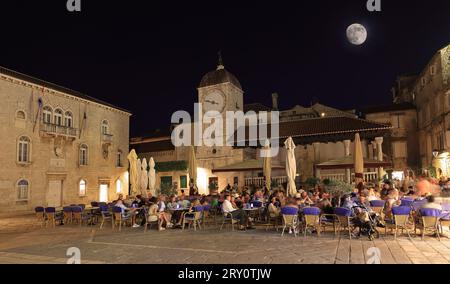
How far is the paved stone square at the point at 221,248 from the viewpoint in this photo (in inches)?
263

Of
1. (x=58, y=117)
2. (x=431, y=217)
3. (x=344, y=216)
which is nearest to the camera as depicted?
(x=431, y=217)

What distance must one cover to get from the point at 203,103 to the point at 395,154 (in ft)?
66.4

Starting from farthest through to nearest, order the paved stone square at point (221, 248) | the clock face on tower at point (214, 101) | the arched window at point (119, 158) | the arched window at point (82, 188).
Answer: the clock face on tower at point (214, 101)
the arched window at point (119, 158)
the arched window at point (82, 188)
the paved stone square at point (221, 248)

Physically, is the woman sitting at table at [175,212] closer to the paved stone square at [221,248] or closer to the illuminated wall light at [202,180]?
the paved stone square at [221,248]

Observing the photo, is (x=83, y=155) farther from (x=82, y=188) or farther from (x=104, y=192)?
(x=104, y=192)

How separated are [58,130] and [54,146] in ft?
4.58

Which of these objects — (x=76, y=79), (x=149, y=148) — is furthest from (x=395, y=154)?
(x=76, y=79)

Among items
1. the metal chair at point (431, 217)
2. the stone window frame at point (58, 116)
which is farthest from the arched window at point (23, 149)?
the metal chair at point (431, 217)

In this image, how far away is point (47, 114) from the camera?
2512 cm

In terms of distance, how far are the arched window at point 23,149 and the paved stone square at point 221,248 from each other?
14.5 metres

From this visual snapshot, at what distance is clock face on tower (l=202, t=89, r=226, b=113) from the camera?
107 ft

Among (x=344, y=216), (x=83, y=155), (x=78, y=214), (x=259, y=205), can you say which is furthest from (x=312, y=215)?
(x=83, y=155)

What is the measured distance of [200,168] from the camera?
32062 millimetres
